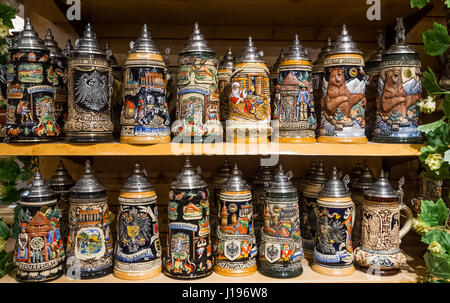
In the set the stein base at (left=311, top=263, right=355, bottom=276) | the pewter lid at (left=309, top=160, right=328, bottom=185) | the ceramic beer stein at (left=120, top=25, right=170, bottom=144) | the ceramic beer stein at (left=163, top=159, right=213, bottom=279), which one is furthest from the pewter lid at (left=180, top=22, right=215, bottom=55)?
the stein base at (left=311, top=263, right=355, bottom=276)

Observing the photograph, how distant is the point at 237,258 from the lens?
140cm

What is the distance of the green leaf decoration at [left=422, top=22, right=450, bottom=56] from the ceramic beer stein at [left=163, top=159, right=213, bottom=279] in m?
0.97

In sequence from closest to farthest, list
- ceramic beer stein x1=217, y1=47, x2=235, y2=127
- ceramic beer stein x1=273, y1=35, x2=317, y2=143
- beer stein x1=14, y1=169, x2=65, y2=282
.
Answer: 1. beer stein x1=14, y1=169, x2=65, y2=282
2. ceramic beer stein x1=273, y1=35, x2=317, y2=143
3. ceramic beer stein x1=217, y1=47, x2=235, y2=127

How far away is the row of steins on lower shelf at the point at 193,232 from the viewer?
4.43 ft

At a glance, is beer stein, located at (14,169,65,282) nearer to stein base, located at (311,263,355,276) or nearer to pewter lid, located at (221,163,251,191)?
pewter lid, located at (221,163,251,191)

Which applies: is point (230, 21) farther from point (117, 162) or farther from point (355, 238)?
point (355, 238)

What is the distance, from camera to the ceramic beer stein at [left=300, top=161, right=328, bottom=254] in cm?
155

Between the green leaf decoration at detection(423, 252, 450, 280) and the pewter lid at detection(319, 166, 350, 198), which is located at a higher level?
the pewter lid at detection(319, 166, 350, 198)

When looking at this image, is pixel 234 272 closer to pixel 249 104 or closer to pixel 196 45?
pixel 249 104

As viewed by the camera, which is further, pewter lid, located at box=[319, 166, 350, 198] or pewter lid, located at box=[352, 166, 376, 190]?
pewter lid, located at box=[352, 166, 376, 190]

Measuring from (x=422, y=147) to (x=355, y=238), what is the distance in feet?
1.54

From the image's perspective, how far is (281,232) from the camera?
138 centimetres
